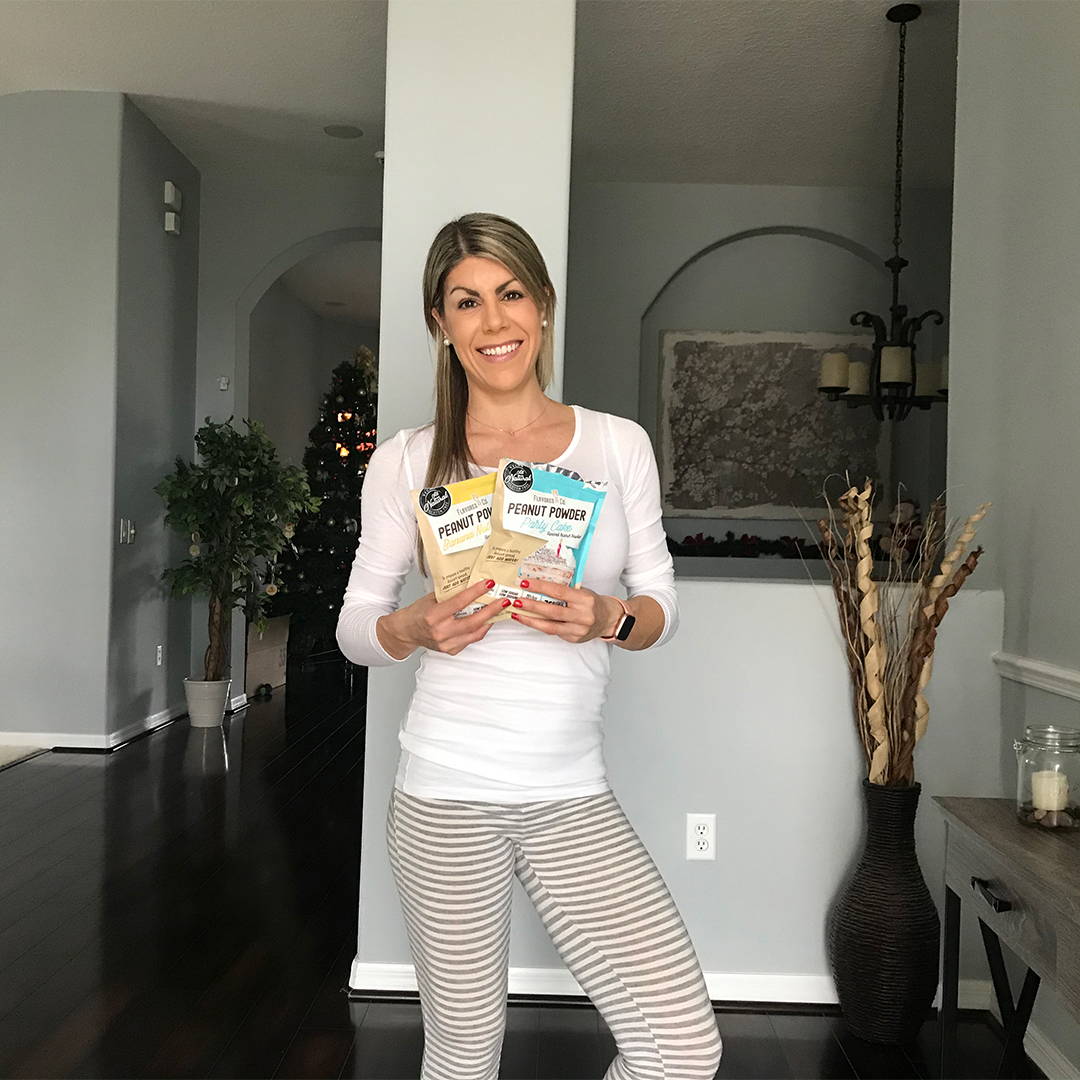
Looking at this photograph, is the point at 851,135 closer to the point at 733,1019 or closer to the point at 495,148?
the point at 495,148

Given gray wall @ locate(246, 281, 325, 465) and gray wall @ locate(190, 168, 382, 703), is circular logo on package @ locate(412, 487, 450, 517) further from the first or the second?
gray wall @ locate(246, 281, 325, 465)

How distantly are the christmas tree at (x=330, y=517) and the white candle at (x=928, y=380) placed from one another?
4.41 meters

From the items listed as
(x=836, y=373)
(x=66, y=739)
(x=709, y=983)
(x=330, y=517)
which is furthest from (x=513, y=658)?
(x=330, y=517)

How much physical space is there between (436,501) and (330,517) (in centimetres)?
736

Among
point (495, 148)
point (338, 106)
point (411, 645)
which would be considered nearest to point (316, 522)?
point (338, 106)

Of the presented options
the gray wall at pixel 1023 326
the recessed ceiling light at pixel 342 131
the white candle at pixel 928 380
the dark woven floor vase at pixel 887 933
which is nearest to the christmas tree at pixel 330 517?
the recessed ceiling light at pixel 342 131

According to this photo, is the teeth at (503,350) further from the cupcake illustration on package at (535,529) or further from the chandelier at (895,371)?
the chandelier at (895,371)

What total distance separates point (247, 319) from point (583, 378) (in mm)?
2042

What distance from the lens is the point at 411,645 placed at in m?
1.45

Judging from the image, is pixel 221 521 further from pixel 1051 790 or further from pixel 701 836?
pixel 1051 790

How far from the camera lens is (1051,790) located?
6.10 ft

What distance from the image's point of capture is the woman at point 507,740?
1375 mm

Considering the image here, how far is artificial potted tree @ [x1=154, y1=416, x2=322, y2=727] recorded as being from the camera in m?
5.79

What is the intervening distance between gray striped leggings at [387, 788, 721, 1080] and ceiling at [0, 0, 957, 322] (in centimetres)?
349
